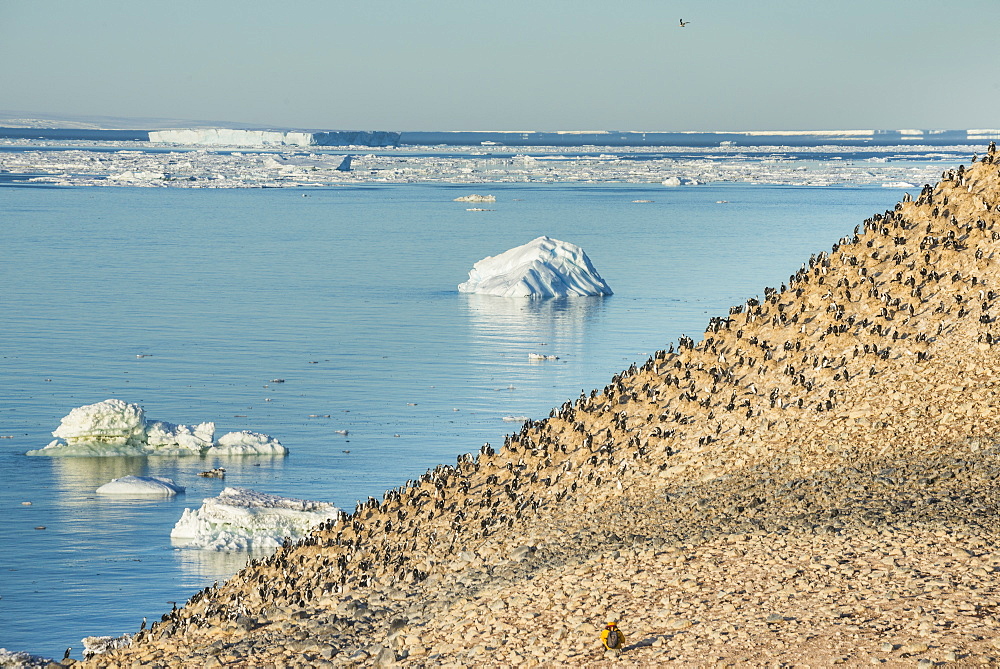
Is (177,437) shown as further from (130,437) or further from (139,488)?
(139,488)

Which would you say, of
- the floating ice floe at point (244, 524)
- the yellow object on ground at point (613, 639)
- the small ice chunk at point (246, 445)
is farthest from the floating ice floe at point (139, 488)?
the yellow object on ground at point (613, 639)

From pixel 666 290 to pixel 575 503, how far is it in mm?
33818

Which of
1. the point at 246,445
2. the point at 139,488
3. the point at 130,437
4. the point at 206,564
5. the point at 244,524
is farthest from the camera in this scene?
the point at 130,437

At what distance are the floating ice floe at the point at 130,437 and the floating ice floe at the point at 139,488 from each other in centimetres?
178

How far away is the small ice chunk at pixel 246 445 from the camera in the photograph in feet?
74.6

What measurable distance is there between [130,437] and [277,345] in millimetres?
10800

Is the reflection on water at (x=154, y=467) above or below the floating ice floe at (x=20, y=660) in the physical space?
below

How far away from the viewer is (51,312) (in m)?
39.3

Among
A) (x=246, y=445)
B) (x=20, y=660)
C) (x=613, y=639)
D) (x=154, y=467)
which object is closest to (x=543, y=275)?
(x=246, y=445)

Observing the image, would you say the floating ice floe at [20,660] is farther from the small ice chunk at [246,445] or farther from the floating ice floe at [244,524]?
the small ice chunk at [246,445]

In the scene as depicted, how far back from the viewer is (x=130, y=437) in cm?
2344

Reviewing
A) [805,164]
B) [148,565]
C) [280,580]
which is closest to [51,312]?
[148,565]

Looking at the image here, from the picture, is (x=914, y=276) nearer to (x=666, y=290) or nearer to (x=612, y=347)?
(x=612, y=347)

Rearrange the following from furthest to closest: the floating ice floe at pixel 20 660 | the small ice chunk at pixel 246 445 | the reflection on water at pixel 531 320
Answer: the reflection on water at pixel 531 320, the small ice chunk at pixel 246 445, the floating ice floe at pixel 20 660
